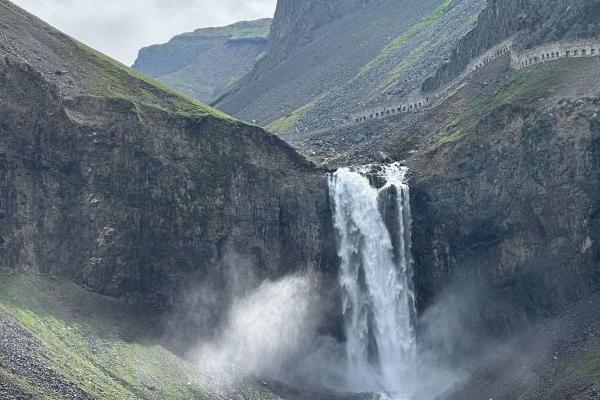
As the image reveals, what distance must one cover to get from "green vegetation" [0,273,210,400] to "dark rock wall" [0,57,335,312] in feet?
10.8

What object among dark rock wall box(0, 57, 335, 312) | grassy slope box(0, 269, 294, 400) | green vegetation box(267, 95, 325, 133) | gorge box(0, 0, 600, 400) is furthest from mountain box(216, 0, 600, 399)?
green vegetation box(267, 95, 325, 133)

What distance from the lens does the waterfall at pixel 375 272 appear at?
298 feet

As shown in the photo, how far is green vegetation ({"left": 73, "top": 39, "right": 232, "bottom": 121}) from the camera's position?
318 feet

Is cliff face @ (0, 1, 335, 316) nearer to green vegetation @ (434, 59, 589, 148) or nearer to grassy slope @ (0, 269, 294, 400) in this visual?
grassy slope @ (0, 269, 294, 400)

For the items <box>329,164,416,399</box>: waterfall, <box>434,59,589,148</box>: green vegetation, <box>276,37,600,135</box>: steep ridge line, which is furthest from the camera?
<box>276,37,600,135</box>: steep ridge line

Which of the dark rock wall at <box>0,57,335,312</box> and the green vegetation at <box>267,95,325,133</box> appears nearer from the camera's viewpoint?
the dark rock wall at <box>0,57,335,312</box>

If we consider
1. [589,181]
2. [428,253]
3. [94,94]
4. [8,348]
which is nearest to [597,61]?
[589,181]

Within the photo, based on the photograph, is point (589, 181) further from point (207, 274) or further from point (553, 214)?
point (207, 274)

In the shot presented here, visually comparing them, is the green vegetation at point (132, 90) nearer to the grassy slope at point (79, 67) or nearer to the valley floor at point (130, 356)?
the grassy slope at point (79, 67)

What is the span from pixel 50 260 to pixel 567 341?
54.0 m

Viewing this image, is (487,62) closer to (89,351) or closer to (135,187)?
(135,187)

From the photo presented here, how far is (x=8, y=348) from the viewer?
62969mm

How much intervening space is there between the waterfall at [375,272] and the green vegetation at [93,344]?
73.7ft

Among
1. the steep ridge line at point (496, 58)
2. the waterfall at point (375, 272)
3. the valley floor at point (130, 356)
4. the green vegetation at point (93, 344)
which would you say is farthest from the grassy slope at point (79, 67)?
the steep ridge line at point (496, 58)
